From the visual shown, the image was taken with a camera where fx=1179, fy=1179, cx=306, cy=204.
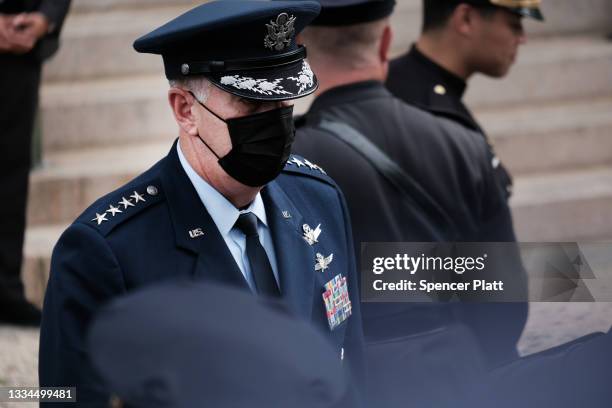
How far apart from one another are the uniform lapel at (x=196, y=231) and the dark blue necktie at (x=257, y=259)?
0.15 feet

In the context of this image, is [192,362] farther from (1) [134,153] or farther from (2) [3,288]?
(1) [134,153]

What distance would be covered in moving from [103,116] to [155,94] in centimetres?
32

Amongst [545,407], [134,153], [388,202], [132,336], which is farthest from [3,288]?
[132,336]

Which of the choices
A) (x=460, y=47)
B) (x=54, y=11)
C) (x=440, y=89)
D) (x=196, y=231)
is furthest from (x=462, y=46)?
(x=196, y=231)

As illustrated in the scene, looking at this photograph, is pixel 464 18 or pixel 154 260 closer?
pixel 154 260

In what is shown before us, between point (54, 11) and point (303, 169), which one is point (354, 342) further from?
point (54, 11)

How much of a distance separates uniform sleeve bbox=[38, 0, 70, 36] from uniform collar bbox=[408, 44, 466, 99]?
5.63 ft

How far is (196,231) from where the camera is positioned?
255cm

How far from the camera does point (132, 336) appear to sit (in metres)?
1.42

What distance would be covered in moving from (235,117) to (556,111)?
526 cm

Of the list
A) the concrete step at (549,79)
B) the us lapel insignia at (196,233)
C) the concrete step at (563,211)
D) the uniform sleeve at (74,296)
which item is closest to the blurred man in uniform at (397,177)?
the us lapel insignia at (196,233)

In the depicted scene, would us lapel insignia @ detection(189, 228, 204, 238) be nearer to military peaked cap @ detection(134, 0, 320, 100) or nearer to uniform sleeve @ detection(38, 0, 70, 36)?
military peaked cap @ detection(134, 0, 320, 100)

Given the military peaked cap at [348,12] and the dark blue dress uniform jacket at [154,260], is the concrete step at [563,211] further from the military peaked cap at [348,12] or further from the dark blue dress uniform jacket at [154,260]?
the dark blue dress uniform jacket at [154,260]

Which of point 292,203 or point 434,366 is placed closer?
point 292,203
